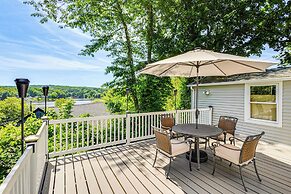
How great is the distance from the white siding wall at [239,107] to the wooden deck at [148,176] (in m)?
1.67

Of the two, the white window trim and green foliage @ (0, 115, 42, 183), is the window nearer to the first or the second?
the white window trim

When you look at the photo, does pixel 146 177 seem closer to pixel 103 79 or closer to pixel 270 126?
pixel 270 126

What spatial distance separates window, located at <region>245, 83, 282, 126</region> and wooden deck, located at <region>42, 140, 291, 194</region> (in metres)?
2.02

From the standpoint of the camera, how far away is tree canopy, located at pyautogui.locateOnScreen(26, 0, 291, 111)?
9.30 m

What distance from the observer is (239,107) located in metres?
6.80

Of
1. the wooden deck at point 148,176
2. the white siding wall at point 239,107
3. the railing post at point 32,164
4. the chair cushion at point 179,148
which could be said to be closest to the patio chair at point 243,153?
the wooden deck at point 148,176

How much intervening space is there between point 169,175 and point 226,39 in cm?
1066

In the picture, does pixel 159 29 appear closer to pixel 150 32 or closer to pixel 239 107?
pixel 150 32

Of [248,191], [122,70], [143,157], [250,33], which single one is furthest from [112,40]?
[248,191]

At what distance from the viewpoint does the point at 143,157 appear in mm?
4133

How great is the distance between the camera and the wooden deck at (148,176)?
9.14 feet

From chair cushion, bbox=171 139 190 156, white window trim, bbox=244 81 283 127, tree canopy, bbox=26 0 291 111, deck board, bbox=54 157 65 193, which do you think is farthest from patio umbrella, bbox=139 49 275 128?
tree canopy, bbox=26 0 291 111

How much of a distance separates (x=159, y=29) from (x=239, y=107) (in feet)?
22.2

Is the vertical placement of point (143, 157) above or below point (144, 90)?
below
